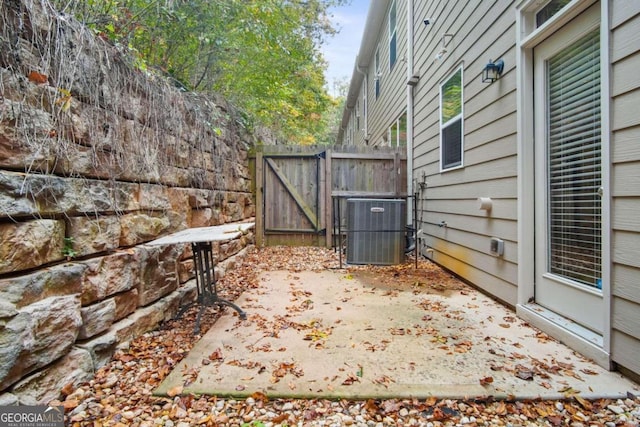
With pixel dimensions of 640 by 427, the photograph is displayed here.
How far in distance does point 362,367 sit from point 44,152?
1990 millimetres

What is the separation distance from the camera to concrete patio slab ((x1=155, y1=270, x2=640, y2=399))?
1684 millimetres

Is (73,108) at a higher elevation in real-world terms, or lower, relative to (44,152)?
higher

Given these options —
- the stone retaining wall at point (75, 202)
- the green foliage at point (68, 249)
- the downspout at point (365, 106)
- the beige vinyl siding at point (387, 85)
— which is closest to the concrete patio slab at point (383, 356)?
the stone retaining wall at point (75, 202)

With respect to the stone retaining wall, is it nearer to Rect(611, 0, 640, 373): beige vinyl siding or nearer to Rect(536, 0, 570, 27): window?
Rect(611, 0, 640, 373): beige vinyl siding

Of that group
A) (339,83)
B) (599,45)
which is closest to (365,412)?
(599,45)

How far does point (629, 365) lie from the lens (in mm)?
1735

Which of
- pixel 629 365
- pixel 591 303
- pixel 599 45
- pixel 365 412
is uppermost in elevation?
pixel 599 45

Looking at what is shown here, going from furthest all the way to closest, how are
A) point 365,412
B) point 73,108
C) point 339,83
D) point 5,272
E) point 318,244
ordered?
point 339,83 < point 318,244 < point 73,108 < point 365,412 < point 5,272

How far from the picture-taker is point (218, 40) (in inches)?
157

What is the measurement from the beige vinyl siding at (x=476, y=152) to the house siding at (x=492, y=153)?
0.4 inches

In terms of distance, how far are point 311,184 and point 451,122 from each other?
2.55 meters

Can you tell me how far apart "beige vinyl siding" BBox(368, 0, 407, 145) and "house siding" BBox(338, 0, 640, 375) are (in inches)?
2.2

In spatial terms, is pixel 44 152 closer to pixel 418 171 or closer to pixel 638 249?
pixel 638 249

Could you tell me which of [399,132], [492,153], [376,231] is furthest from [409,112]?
[492,153]
